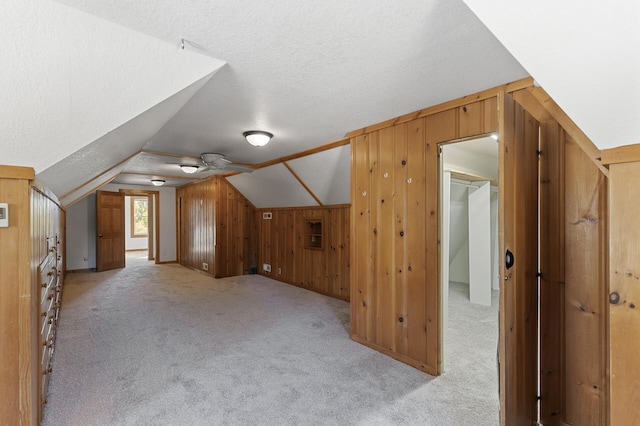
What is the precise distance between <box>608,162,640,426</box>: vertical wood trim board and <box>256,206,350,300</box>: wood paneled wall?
125 inches

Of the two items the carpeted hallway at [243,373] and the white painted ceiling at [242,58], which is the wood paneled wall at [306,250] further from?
the white painted ceiling at [242,58]

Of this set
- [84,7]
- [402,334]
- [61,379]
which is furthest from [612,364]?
[61,379]

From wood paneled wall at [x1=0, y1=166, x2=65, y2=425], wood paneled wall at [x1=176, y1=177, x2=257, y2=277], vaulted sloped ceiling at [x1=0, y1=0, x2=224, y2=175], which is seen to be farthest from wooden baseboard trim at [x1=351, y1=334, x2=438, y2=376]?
wood paneled wall at [x1=176, y1=177, x2=257, y2=277]

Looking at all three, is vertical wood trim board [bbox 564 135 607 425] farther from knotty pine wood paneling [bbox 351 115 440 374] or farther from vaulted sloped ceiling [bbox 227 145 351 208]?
vaulted sloped ceiling [bbox 227 145 351 208]

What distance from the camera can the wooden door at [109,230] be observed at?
6254mm

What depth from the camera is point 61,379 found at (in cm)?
214

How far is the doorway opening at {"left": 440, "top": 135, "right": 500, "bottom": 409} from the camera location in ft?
7.77

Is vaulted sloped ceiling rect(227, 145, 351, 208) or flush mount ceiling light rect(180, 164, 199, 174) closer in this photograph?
vaulted sloped ceiling rect(227, 145, 351, 208)

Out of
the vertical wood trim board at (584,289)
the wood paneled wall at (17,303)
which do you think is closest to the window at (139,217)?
the wood paneled wall at (17,303)

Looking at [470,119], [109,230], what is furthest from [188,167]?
[470,119]

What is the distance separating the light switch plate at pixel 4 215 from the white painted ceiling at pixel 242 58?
0.22 meters

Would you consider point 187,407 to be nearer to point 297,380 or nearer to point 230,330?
point 297,380

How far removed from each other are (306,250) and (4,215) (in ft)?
12.8

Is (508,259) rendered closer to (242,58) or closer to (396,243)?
(396,243)
